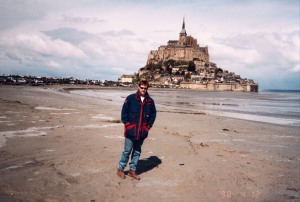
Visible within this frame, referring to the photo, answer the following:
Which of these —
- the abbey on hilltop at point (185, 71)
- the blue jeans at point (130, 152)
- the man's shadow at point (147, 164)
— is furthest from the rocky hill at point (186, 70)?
the blue jeans at point (130, 152)

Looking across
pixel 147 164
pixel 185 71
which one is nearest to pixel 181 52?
pixel 185 71

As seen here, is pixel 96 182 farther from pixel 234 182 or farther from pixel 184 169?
pixel 234 182

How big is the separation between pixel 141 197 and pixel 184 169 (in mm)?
1780

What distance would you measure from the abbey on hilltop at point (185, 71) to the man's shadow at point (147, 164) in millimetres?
140591

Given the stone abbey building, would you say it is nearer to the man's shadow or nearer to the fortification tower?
the fortification tower

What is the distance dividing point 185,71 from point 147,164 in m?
167

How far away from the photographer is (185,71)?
172 metres

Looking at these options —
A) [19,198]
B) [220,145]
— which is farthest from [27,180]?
[220,145]

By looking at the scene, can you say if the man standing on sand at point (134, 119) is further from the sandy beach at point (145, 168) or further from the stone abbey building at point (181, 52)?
the stone abbey building at point (181, 52)

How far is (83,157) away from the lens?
6.57 meters

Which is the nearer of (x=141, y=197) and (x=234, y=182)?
(x=141, y=197)

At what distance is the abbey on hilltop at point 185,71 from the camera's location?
154500 millimetres

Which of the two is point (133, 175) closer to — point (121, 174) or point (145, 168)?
point (121, 174)

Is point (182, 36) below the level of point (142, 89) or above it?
above
